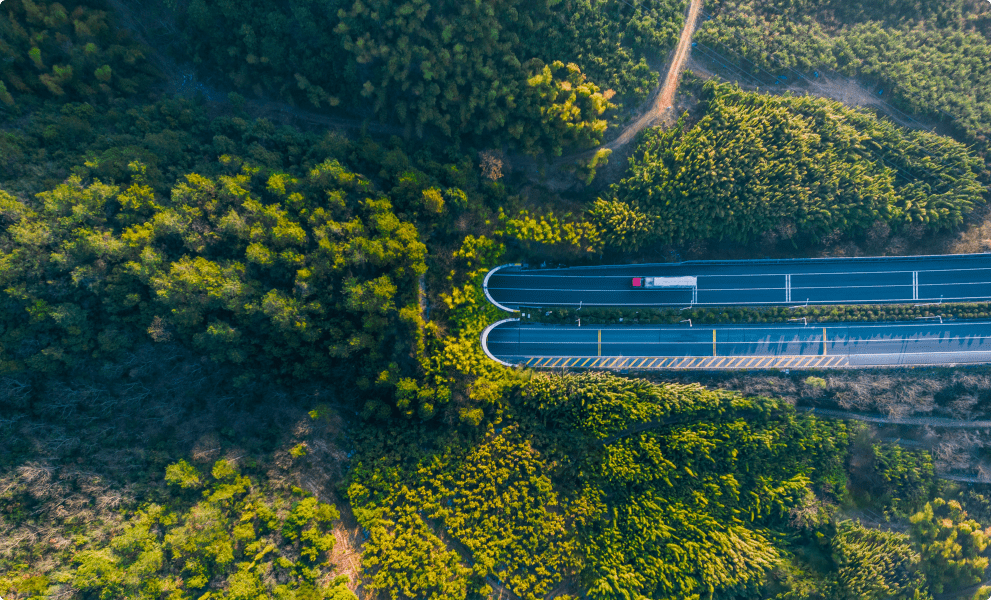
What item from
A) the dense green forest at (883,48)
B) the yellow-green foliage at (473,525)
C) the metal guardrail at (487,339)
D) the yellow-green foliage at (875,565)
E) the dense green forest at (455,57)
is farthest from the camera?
the metal guardrail at (487,339)

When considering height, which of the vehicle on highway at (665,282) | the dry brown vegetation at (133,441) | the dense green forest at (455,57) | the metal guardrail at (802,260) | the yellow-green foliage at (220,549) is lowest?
the yellow-green foliage at (220,549)

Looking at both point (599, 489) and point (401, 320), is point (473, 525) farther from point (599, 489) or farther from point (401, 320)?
point (401, 320)

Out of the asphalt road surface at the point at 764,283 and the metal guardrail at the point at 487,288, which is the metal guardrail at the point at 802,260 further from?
the metal guardrail at the point at 487,288

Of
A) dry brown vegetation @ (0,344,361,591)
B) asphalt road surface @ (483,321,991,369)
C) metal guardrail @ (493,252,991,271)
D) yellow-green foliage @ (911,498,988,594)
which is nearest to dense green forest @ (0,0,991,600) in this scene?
dry brown vegetation @ (0,344,361,591)

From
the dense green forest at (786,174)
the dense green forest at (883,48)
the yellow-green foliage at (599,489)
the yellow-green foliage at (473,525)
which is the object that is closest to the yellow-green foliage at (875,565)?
the yellow-green foliage at (599,489)

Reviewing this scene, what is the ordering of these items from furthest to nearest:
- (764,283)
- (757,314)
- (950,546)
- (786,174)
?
(764,283) < (757,314) < (950,546) < (786,174)

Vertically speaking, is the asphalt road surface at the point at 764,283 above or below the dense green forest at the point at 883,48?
below

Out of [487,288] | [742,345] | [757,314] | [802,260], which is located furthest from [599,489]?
[802,260]
